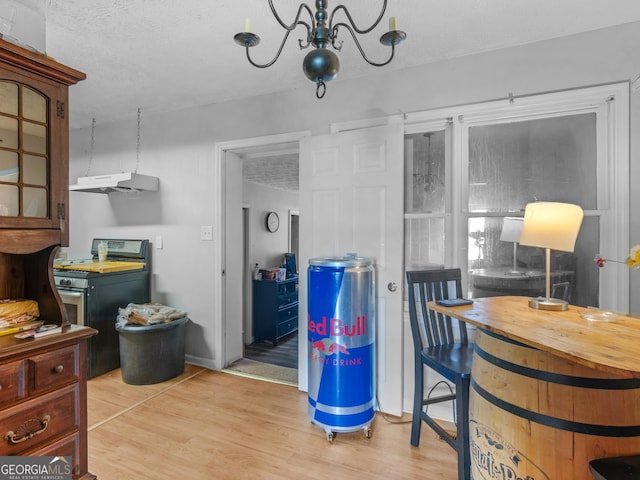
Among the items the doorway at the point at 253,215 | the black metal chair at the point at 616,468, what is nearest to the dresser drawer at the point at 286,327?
the doorway at the point at 253,215

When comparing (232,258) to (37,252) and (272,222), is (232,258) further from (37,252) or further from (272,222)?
(272,222)

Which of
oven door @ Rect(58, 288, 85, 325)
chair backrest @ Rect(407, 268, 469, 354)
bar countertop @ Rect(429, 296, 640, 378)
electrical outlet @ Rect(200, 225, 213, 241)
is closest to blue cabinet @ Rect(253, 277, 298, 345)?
electrical outlet @ Rect(200, 225, 213, 241)

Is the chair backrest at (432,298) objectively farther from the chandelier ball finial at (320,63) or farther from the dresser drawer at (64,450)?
the dresser drawer at (64,450)

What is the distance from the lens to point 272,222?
5410mm

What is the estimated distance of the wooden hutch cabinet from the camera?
1.29m

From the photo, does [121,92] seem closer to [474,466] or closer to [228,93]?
[228,93]

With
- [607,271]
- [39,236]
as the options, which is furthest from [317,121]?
[607,271]

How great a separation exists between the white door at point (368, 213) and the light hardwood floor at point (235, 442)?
43 cm

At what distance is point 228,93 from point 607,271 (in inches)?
116

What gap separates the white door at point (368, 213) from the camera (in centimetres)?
237

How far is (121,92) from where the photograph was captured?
9.67 ft

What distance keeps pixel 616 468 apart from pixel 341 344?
1334mm

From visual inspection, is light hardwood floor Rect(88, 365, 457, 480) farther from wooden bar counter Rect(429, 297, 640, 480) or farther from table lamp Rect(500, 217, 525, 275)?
table lamp Rect(500, 217, 525, 275)

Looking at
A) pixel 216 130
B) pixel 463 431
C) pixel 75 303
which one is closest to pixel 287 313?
pixel 75 303
